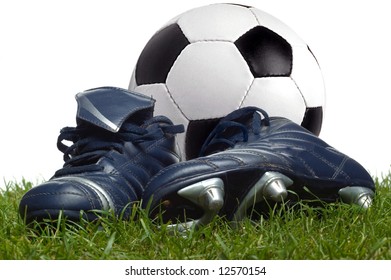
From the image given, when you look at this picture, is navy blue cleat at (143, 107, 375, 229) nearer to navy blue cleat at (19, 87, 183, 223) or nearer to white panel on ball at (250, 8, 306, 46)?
navy blue cleat at (19, 87, 183, 223)

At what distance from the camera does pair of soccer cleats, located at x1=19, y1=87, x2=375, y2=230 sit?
3246 mm

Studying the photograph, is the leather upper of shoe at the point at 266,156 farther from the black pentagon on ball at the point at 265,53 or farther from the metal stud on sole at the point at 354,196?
the black pentagon on ball at the point at 265,53

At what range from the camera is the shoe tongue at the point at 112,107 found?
12.0 ft

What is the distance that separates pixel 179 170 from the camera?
3256mm

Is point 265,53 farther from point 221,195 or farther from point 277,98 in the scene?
point 221,195

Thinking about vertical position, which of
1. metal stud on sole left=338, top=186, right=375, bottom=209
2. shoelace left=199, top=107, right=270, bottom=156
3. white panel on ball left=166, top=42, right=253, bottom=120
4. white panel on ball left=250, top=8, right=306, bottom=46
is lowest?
metal stud on sole left=338, top=186, right=375, bottom=209

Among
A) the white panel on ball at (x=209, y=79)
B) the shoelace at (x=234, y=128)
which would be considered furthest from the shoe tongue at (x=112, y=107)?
the white panel on ball at (x=209, y=79)

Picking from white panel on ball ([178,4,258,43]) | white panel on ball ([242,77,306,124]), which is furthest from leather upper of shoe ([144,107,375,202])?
white panel on ball ([178,4,258,43])

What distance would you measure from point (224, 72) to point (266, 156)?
3.34ft

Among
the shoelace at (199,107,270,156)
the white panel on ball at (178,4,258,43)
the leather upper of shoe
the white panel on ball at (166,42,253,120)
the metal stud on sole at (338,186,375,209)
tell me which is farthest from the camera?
the white panel on ball at (178,4,258,43)

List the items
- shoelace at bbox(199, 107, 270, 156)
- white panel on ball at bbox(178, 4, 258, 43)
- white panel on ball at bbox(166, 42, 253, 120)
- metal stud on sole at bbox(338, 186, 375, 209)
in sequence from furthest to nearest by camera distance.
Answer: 1. white panel on ball at bbox(178, 4, 258, 43)
2. white panel on ball at bbox(166, 42, 253, 120)
3. shoelace at bbox(199, 107, 270, 156)
4. metal stud on sole at bbox(338, 186, 375, 209)

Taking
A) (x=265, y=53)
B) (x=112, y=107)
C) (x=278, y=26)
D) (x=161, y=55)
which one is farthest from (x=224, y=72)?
(x=112, y=107)

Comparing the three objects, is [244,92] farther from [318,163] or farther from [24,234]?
[24,234]

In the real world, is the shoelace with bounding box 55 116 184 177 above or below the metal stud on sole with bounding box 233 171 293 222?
above
